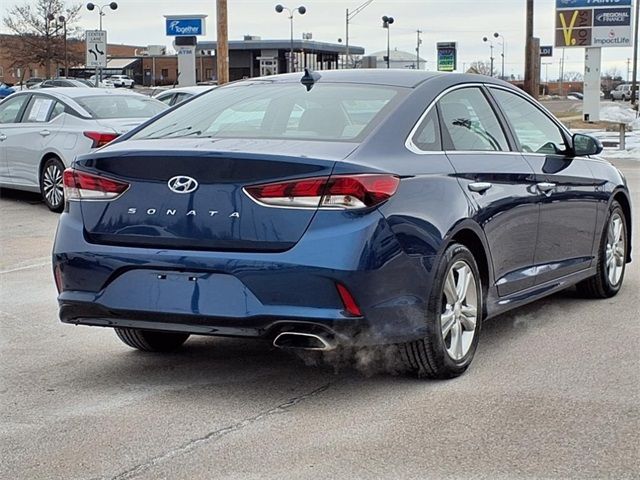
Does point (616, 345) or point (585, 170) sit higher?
point (585, 170)

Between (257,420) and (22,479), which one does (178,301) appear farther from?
(22,479)

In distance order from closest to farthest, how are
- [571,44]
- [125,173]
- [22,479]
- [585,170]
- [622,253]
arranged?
[22,479], [125,173], [585,170], [622,253], [571,44]

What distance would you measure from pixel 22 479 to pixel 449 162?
106 inches

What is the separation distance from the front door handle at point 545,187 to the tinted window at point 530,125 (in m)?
0.23

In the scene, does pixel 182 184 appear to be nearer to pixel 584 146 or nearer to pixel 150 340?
pixel 150 340

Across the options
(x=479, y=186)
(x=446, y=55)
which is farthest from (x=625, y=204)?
(x=446, y=55)

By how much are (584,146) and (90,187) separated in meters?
3.43

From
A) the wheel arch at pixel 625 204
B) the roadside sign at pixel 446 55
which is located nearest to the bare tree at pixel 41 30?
the roadside sign at pixel 446 55

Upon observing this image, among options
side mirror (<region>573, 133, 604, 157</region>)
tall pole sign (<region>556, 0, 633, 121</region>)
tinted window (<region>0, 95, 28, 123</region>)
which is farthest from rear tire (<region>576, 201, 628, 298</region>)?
tall pole sign (<region>556, 0, 633, 121</region>)

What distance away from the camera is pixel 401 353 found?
5.23m

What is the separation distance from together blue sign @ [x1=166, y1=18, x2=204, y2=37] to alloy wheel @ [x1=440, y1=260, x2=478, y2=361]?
1128 inches

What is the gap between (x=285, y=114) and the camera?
5.59 metres

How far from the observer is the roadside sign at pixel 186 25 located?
1300 inches

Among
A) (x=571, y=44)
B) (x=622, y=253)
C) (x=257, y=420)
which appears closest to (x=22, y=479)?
(x=257, y=420)
